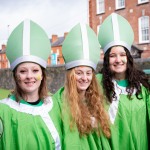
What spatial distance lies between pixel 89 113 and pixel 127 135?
36cm

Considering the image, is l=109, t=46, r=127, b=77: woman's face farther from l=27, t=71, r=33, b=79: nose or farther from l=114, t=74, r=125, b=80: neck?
l=27, t=71, r=33, b=79: nose

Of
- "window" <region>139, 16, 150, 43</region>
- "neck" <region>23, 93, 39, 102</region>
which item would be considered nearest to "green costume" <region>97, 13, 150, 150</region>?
"neck" <region>23, 93, 39, 102</region>

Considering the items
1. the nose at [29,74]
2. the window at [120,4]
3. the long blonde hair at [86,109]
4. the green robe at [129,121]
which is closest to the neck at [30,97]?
the nose at [29,74]

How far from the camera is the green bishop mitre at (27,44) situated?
2.58 m

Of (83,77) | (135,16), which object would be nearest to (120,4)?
(135,16)

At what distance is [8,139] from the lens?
2.39 meters

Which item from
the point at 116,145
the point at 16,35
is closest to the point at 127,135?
the point at 116,145

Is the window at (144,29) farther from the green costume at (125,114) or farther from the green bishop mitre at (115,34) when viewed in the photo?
the green costume at (125,114)

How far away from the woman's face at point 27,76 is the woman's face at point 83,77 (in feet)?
1.35

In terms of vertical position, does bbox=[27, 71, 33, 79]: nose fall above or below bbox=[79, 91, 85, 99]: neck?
above

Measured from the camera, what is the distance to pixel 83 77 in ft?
9.34

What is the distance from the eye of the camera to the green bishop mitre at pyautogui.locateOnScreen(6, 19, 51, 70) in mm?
2584

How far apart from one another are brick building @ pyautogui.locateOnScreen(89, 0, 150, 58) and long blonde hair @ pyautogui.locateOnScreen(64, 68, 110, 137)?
16841mm

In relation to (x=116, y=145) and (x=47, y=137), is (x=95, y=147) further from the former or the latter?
(x=47, y=137)
